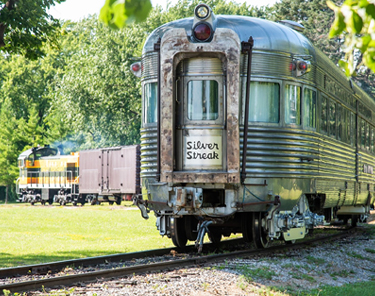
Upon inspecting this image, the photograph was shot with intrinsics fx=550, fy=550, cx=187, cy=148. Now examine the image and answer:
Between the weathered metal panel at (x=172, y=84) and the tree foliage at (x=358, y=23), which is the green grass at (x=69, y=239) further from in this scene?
the tree foliage at (x=358, y=23)

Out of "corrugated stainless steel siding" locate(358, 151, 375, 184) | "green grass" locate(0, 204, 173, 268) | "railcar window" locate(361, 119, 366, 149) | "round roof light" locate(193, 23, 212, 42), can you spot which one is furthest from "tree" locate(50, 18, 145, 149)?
"round roof light" locate(193, 23, 212, 42)

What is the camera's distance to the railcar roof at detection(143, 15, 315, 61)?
9.81 meters

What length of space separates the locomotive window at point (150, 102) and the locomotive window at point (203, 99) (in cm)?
89

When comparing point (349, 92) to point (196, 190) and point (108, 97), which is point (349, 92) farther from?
point (108, 97)

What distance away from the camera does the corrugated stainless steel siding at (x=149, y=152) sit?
10125 mm

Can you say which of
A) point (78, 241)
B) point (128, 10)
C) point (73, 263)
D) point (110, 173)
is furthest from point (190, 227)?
point (110, 173)

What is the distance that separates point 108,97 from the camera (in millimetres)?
43719

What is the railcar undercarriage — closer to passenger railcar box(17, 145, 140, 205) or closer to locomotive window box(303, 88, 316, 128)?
locomotive window box(303, 88, 316, 128)

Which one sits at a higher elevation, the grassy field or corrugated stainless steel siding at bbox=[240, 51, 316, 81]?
corrugated stainless steel siding at bbox=[240, 51, 316, 81]

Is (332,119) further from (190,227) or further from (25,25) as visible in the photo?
(25,25)

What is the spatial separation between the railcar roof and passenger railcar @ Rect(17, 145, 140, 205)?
2351 centimetres

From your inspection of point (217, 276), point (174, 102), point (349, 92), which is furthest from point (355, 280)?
point (349, 92)

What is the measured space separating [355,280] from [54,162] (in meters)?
35.9

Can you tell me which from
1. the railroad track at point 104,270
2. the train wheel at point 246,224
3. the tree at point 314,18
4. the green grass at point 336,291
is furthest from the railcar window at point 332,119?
the tree at point 314,18
